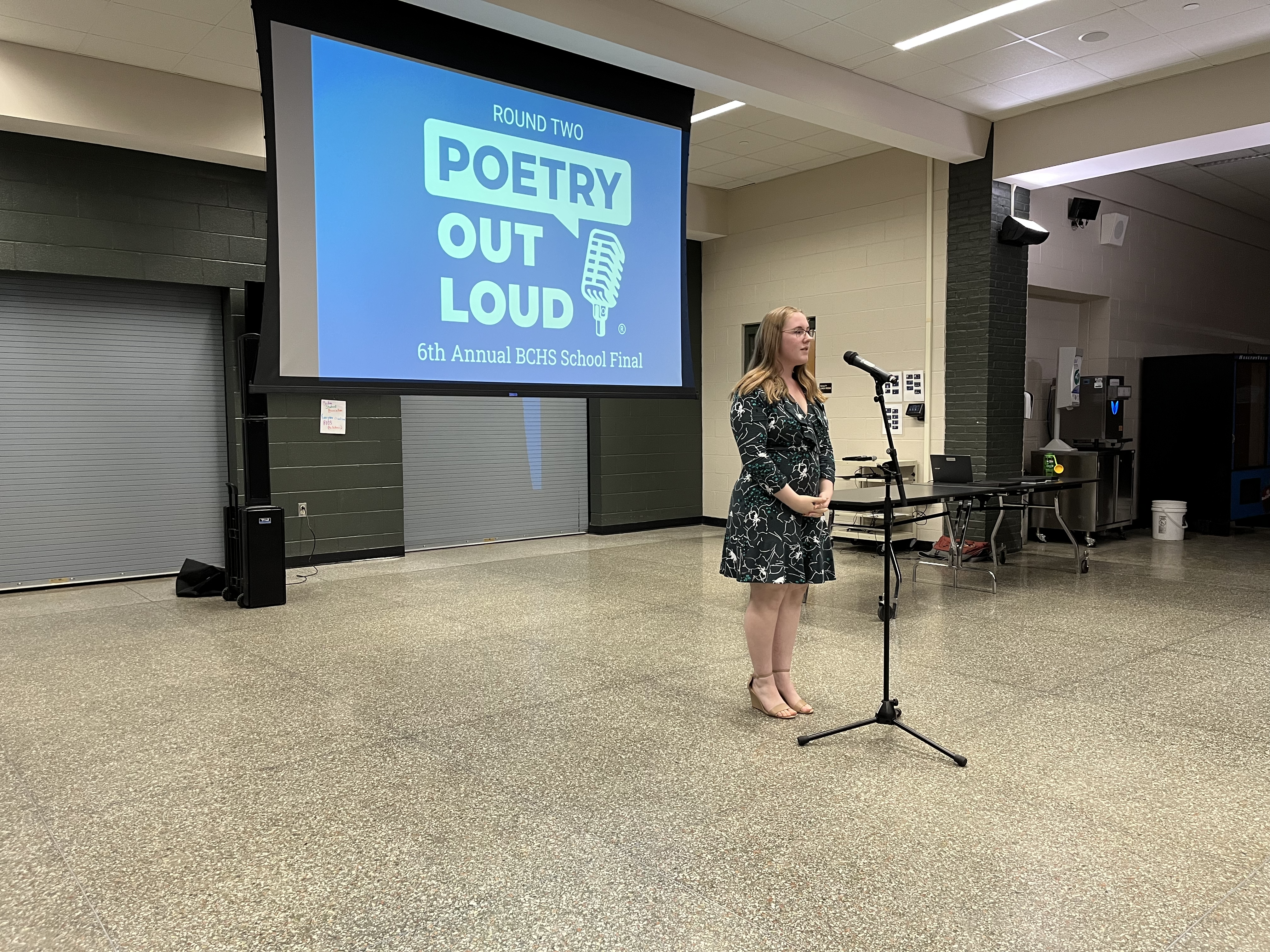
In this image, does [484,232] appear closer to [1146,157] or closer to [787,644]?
[787,644]

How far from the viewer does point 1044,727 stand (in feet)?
10.5

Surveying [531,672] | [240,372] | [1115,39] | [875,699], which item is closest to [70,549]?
[240,372]

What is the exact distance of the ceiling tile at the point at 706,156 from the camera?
7.45 m

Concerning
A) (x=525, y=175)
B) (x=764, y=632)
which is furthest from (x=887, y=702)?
(x=525, y=175)

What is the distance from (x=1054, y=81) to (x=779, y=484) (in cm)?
457

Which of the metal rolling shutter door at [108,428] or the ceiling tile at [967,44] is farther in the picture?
the metal rolling shutter door at [108,428]

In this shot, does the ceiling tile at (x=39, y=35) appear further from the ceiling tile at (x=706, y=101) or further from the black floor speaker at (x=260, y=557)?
the ceiling tile at (x=706, y=101)

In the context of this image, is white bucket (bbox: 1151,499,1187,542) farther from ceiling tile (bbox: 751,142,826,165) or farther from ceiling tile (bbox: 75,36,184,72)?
ceiling tile (bbox: 75,36,184,72)

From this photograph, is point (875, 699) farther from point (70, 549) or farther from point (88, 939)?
point (70, 549)

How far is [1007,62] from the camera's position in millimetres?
5660

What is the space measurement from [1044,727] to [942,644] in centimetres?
117

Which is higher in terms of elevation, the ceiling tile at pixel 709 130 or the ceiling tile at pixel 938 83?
the ceiling tile at pixel 938 83

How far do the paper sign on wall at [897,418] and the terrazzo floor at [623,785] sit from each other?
104 inches

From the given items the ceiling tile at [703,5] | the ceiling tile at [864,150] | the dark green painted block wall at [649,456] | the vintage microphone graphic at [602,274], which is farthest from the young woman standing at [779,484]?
the dark green painted block wall at [649,456]
